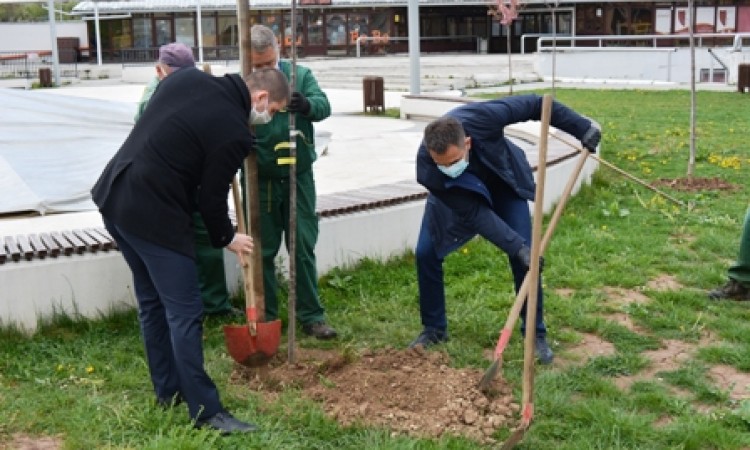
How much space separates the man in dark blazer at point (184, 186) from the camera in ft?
12.2

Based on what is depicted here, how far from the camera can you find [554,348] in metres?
5.08

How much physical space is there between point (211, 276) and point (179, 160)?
190 centimetres

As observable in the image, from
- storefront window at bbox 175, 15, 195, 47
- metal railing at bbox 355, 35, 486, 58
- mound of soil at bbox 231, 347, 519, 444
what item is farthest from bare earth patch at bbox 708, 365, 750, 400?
storefront window at bbox 175, 15, 195, 47

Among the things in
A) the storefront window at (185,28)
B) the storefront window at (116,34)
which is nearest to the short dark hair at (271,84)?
the storefront window at (185,28)

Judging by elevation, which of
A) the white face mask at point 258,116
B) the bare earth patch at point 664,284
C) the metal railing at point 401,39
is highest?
the metal railing at point 401,39

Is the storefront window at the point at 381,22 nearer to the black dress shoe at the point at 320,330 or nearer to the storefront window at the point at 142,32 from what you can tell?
the storefront window at the point at 142,32

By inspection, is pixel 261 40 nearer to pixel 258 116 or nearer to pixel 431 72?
pixel 258 116

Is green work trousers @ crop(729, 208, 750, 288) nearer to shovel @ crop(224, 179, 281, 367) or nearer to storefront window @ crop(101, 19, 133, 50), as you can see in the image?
shovel @ crop(224, 179, 281, 367)

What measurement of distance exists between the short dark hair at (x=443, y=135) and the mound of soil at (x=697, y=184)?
544 centimetres

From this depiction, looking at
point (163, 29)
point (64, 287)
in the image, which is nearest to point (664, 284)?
point (64, 287)

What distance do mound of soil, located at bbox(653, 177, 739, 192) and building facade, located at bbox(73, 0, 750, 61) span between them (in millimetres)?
33544

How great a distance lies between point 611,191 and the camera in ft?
29.7

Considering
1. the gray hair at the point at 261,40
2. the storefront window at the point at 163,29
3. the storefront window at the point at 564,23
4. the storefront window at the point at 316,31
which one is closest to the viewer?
the gray hair at the point at 261,40

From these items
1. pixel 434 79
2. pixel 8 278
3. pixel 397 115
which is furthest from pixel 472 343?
pixel 434 79
